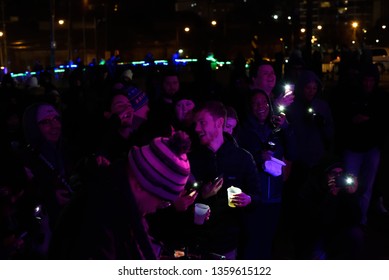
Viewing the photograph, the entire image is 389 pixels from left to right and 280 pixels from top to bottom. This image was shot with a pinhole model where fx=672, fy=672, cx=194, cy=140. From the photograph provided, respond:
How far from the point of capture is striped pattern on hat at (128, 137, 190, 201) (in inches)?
99.3

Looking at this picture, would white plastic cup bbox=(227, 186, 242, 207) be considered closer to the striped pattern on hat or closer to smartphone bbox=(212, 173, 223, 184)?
smartphone bbox=(212, 173, 223, 184)

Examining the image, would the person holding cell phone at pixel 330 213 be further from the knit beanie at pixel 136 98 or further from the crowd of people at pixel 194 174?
the knit beanie at pixel 136 98

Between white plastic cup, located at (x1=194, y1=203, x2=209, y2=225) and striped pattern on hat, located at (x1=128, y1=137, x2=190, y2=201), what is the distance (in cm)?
159

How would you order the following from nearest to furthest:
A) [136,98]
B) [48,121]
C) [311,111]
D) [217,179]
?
[217,179] → [48,121] → [136,98] → [311,111]

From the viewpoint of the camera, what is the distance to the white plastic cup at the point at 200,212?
4242 millimetres

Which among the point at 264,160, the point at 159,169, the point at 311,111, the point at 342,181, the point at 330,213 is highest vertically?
the point at 159,169

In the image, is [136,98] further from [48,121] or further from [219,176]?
[219,176]

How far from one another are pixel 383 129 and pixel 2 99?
558 cm

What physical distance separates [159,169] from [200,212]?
5.74 feet

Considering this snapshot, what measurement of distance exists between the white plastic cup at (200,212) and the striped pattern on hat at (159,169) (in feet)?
5.21

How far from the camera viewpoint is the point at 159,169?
2543 mm

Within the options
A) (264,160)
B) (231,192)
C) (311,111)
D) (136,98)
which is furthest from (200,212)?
(311,111)

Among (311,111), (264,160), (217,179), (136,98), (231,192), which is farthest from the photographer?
(311,111)
